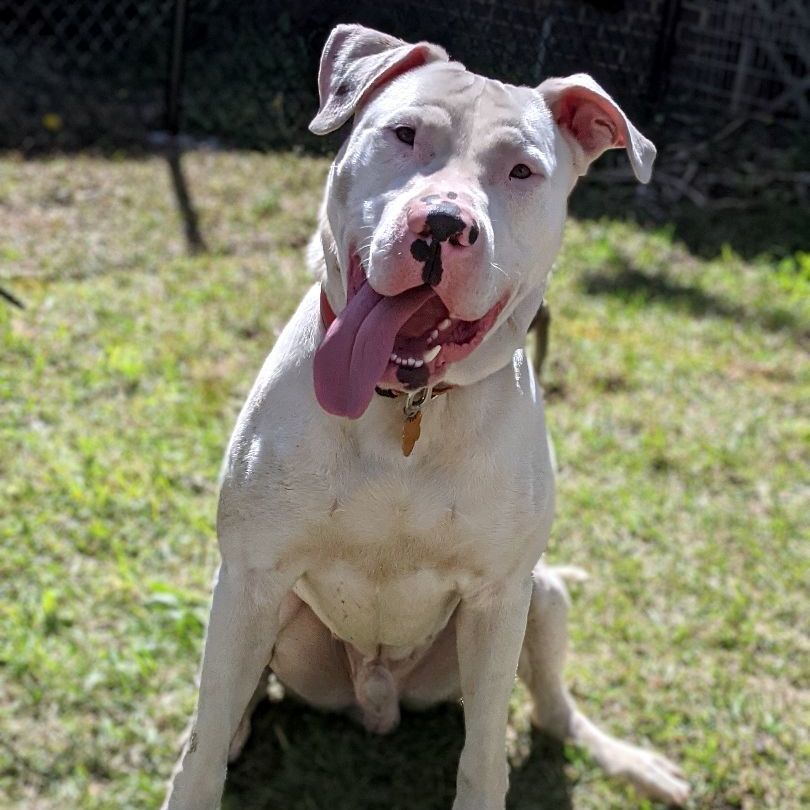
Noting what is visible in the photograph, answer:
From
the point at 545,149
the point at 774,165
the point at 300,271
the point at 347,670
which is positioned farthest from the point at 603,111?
the point at 774,165

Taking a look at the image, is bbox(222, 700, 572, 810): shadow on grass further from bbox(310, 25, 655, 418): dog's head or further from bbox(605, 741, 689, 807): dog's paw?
bbox(310, 25, 655, 418): dog's head

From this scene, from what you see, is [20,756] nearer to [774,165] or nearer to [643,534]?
[643,534]

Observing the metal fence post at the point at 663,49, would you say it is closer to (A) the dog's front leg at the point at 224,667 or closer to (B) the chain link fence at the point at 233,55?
(B) the chain link fence at the point at 233,55

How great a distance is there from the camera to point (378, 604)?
2.85 m

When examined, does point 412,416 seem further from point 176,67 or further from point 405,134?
point 176,67

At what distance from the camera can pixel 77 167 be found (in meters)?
6.98

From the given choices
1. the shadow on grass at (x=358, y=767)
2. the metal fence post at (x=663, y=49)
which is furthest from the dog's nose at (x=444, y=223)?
the metal fence post at (x=663, y=49)

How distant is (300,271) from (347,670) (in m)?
3.20

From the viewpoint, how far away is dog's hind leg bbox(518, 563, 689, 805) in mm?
3385

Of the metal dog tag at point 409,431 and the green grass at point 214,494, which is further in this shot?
the green grass at point 214,494

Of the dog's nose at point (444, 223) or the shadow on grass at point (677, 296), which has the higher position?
the dog's nose at point (444, 223)

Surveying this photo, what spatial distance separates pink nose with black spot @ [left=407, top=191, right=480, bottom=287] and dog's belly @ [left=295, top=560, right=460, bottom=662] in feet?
2.59

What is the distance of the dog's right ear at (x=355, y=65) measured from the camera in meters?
2.61

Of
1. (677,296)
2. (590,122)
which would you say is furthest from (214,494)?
(677,296)
